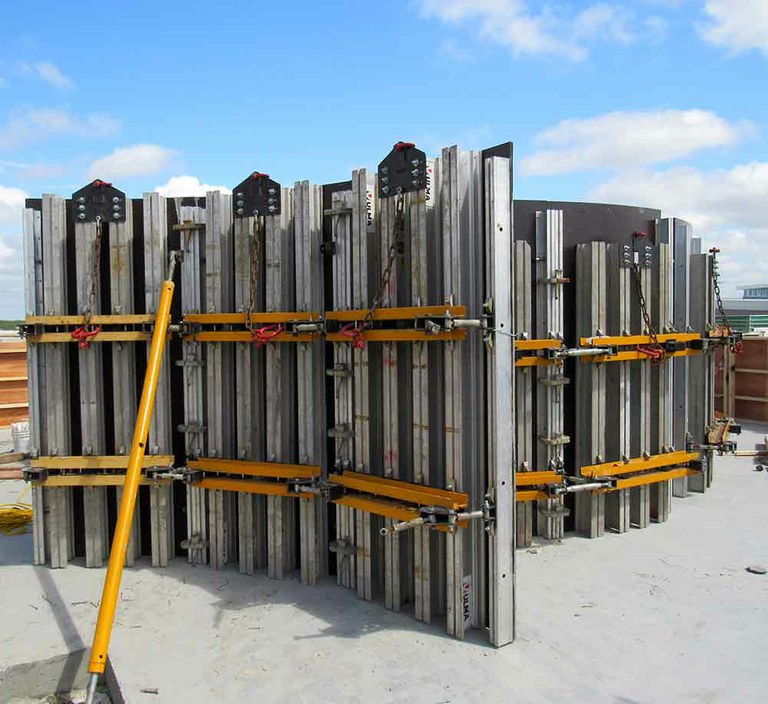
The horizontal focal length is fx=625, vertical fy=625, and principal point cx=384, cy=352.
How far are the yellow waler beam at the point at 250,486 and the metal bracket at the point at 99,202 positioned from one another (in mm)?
3078

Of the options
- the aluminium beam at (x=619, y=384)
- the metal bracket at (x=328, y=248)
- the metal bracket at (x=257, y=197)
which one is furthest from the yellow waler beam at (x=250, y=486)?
the aluminium beam at (x=619, y=384)

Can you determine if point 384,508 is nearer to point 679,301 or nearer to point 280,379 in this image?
point 280,379

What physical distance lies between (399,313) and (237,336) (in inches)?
77.5

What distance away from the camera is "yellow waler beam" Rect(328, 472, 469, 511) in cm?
515

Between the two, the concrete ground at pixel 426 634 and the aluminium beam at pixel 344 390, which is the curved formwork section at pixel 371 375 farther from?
the concrete ground at pixel 426 634

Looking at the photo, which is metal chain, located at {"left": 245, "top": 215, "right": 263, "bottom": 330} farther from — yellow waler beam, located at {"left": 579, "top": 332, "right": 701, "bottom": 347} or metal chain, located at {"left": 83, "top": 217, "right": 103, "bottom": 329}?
yellow waler beam, located at {"left": 579, "top": 332, "right": 701, "bottom": 347}

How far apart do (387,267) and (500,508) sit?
231 cm

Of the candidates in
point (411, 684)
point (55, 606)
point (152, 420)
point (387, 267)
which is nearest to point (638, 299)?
point (387, 267)

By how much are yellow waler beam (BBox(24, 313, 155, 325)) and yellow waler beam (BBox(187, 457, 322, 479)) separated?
5.34 feet

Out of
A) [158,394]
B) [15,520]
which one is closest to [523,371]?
[158,394]

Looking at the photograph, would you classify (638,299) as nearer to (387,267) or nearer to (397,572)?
(387,267)

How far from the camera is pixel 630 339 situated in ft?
25.1

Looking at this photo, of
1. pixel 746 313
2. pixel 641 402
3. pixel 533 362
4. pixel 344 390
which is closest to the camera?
pixel 344 390

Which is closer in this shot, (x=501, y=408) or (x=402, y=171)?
(x=501, y=408)
